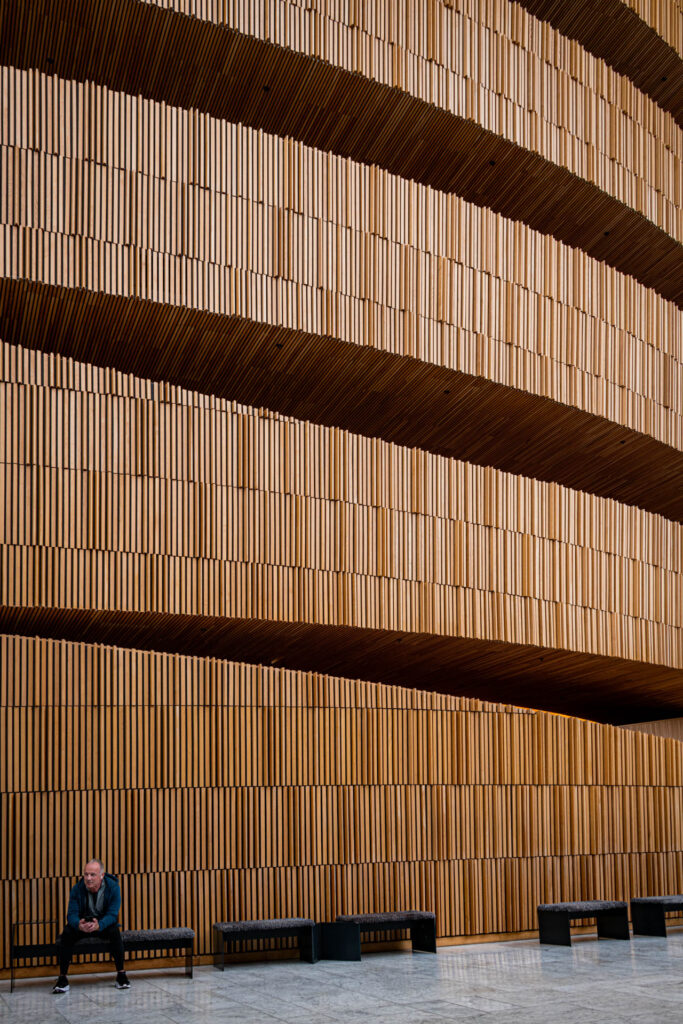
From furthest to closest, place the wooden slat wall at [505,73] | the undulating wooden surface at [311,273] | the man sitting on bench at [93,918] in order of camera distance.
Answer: the wooden slat wall at [505,73], the undulating wooden surface at [311,273], the man sitting on bench at [93,918]

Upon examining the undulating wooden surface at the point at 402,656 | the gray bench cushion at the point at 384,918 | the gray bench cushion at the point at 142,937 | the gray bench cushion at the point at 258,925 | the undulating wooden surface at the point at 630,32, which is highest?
the undulating wooden surface at the point at 630,32

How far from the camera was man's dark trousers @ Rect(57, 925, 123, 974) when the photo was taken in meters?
9.05

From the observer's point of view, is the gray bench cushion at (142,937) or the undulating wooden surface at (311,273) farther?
the undulating wooden surface at (311,273)

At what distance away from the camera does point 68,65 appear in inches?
514

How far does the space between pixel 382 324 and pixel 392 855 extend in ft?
19.8

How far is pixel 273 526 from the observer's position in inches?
500

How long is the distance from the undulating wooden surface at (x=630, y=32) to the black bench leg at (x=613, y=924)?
12032mm

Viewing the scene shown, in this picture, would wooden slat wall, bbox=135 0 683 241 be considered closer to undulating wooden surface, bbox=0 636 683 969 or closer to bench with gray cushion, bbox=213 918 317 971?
undulating wooden surface, bbox=0 636 683 969

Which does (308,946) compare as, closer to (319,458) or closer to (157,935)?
(157,935)

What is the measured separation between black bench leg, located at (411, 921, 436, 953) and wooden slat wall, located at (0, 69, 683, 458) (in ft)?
21.0

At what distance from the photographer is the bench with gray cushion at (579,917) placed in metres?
11.5

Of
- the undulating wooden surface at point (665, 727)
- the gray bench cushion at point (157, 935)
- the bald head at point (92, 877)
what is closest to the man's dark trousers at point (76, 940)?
the gray bench cushion at point (157, 935)

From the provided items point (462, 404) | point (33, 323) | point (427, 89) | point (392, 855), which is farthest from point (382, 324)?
point (392, 855)

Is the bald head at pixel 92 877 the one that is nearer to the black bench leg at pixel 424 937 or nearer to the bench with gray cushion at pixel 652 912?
the black bench leg at pixel 424 937
